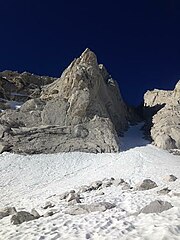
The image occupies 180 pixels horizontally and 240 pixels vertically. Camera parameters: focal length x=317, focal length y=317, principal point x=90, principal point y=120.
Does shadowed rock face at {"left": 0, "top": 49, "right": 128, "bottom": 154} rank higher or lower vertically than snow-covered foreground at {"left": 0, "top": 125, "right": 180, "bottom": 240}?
higher

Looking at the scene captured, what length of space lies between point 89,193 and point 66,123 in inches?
903

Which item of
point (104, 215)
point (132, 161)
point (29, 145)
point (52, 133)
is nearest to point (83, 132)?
point (52, 133)

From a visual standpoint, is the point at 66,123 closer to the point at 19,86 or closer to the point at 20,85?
the point at 19,86

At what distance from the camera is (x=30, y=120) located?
136 feet

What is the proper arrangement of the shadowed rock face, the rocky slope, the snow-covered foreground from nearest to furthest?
the snow-covered foreground → the shadowed rock face → the rocky slope

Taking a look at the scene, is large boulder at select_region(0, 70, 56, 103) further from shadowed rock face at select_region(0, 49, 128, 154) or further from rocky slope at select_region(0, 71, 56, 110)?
shadowed rock face at select_region(0, 49, 128, 154)

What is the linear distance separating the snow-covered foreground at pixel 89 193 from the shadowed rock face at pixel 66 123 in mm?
2492

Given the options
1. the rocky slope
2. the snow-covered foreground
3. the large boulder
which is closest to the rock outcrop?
the snow-covered foreground

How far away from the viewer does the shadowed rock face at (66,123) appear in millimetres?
36562

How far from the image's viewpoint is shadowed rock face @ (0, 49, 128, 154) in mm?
36562

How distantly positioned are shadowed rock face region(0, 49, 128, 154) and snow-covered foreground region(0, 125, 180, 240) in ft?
8.17

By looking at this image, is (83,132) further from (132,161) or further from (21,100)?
(21,100)

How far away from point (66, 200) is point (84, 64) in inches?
1620

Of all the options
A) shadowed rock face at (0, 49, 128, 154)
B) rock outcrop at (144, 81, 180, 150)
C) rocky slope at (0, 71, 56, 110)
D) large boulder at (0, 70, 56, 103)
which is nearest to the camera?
shadowed rock face at (0, 49, 128, 154)
